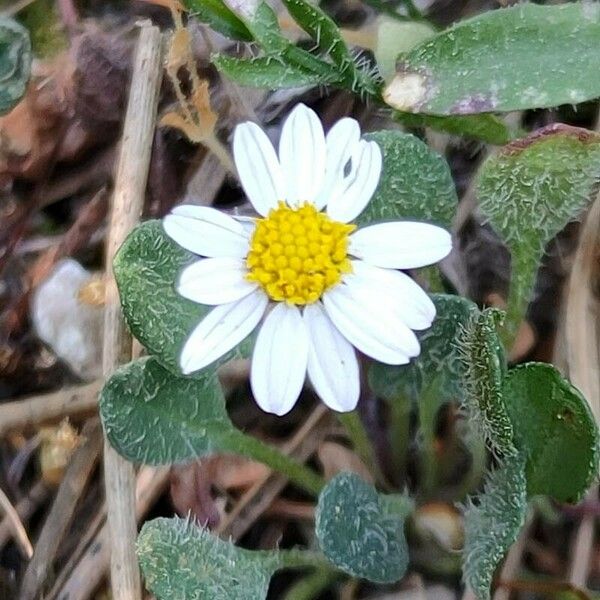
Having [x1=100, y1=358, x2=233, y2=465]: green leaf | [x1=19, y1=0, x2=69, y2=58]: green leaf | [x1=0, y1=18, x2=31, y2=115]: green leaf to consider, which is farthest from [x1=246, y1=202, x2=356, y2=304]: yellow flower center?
[x1=19, y1=0, x2=69, y2=58]: green leaf

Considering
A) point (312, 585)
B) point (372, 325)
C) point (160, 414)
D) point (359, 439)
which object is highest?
point (372, 325)

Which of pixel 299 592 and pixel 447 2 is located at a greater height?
pixel 447 2

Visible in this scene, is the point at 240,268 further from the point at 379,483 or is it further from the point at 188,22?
the point at 188,22

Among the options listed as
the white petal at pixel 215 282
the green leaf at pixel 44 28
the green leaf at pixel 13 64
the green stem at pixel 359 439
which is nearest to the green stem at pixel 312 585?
the green stem at pixel 359 439

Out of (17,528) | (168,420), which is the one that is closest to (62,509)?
(17,528)

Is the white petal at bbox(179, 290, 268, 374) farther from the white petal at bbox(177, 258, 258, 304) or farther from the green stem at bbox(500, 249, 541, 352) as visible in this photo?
the green stem at bbox(500, 249, 541, 352)

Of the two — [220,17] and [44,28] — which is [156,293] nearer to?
[220,17]

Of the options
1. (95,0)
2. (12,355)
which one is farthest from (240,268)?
(95,0)
